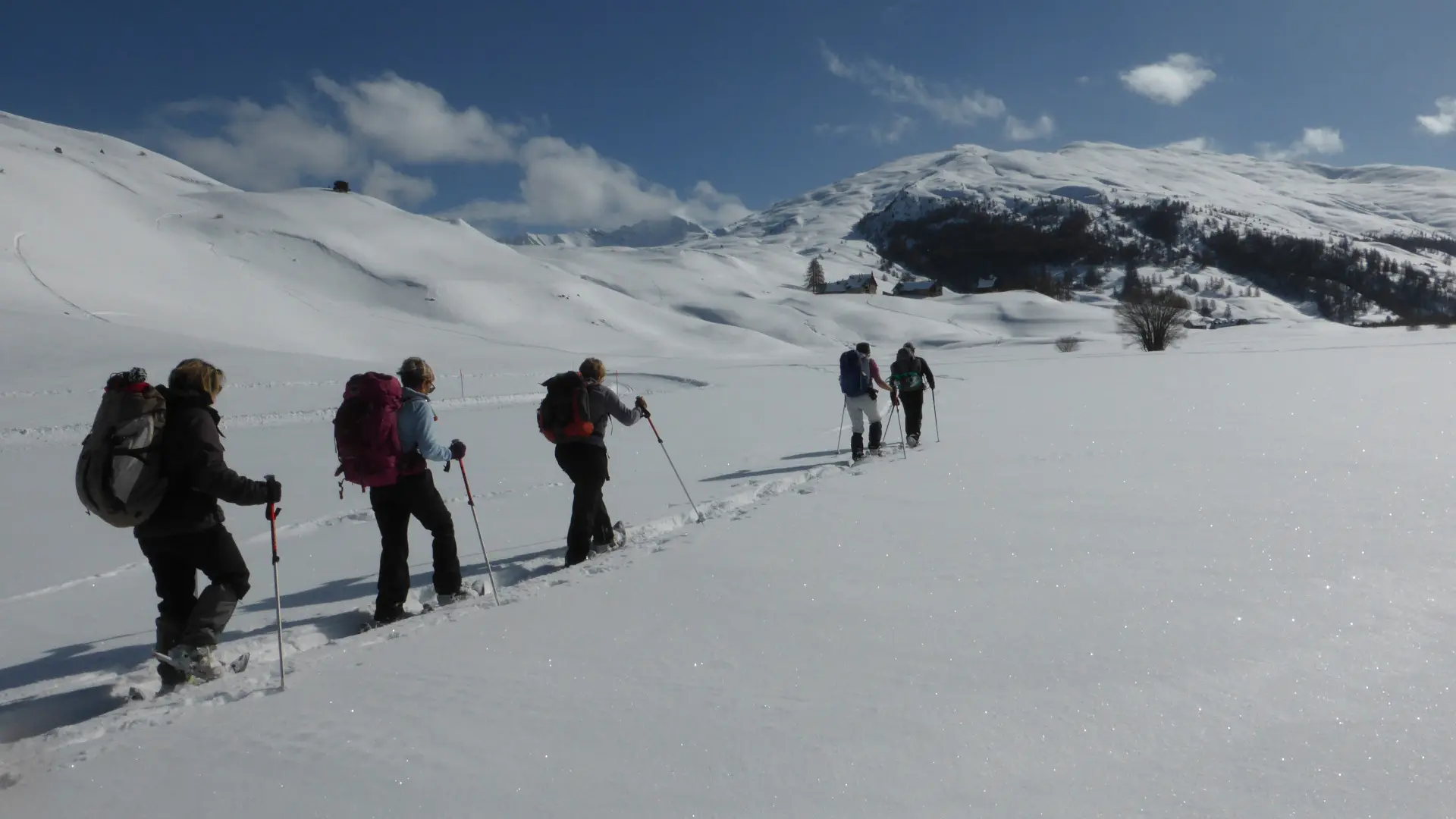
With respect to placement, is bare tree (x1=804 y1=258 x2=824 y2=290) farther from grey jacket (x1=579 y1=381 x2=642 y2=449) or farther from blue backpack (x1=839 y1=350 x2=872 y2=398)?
grey jacket (x1=579 y1=381 x2=642 y2=449)

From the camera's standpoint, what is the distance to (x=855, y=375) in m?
11.2

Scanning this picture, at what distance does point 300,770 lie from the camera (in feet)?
9.75

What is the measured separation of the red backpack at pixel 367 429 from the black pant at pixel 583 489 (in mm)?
1587

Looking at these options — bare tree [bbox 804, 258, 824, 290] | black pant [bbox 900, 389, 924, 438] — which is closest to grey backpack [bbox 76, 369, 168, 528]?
black pant [bbox 900, 389, 924, 438]

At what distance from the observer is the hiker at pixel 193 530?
4117 mm

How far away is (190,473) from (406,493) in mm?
1443

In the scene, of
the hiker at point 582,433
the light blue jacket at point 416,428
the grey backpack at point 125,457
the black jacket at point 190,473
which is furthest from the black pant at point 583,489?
the grey backpack at point 125,457

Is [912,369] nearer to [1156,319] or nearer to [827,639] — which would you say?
[827,639]

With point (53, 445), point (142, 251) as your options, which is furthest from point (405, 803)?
point (142, 251)

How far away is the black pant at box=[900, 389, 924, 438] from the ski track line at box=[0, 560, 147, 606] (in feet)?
31.1

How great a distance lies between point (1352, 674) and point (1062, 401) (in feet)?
50.5

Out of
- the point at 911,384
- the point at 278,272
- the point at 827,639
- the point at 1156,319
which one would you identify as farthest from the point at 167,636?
the point at 278,272

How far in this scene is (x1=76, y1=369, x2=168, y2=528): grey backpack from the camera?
12.6 ft

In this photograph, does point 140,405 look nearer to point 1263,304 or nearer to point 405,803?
point 405,803
